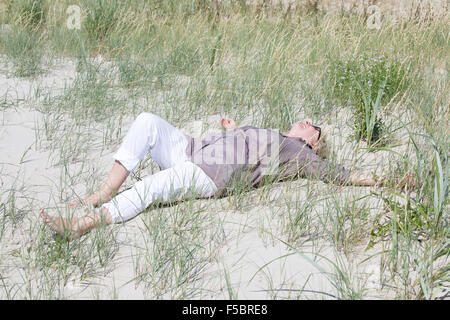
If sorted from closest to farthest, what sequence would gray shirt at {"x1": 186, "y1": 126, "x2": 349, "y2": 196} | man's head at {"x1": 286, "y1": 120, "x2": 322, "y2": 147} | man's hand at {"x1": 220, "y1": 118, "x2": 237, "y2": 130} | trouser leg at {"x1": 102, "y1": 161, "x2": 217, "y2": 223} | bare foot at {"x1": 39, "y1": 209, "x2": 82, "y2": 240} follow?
bare foot at {"x1": 39, "y1": 209, "x2": 82, "y2": 240}, trouser leg at {"x1": 102, "y1": 161, "x2": 217, "y2": 223}, gray shirt at {"x1": 186, "y1": 126, "x2": 349, "y2": 196}, man's head at {"x1": 286, "y1": 120, "x2": 322, "y2": 147}, man's hand at {"x1": 220, "y1": 118, "x2": 237, "y2": 130}

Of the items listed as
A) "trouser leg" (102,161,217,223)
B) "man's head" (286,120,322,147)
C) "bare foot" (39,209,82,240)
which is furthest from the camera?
"man's head" (286,120,322,147)

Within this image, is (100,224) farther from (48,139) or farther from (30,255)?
(48,139)

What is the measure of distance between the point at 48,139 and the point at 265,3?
408 cm

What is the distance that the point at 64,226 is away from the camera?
8.20ft

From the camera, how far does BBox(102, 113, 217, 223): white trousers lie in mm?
2844

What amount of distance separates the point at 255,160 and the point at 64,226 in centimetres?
117

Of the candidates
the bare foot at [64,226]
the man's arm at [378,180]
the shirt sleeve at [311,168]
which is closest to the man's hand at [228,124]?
the shirt sleeve at [311,168]

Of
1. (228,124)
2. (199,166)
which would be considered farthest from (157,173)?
(228,124)

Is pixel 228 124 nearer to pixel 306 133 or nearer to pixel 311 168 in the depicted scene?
pixel 306 133

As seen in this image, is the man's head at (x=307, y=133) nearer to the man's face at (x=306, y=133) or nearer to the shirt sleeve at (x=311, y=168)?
the man's face at (x=306, y=133)

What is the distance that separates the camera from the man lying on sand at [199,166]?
289cm

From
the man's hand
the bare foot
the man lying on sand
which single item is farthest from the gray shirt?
the bare foot

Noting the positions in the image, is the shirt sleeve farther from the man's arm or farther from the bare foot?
the bare foot
